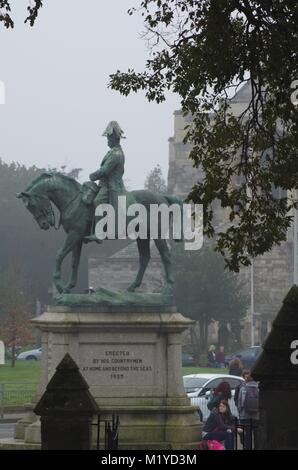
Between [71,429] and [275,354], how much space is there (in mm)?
2407

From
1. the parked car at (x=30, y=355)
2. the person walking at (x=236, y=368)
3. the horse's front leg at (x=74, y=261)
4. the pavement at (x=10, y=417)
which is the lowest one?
the pavement at (x=10, y=417)

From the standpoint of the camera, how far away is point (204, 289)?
283ft

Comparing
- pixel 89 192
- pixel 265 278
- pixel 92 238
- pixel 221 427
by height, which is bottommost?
pixel 221 427

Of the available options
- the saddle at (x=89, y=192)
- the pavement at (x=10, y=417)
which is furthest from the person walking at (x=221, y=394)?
the pavement at (x=10, y=417)

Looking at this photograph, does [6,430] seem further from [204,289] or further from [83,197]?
Result: [204,289]

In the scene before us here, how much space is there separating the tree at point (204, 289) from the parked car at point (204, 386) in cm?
4504

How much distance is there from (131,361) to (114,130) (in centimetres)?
365

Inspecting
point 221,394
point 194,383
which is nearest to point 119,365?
point 221,394

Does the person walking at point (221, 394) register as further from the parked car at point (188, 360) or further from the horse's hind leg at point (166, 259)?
the parked car at point (188, 360)

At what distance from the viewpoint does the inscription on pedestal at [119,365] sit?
2845 centimetres

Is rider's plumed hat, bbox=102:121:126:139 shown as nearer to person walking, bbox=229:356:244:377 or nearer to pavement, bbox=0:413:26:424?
pavement, bbox=0:413:26:424

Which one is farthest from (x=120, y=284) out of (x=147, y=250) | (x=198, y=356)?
(x=147, y=250)

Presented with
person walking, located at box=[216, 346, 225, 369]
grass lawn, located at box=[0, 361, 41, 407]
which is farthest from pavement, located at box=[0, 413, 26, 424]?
person walking, located at box=[216, 346, 225, 369]

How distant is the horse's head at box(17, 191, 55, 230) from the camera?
29.5 metres
